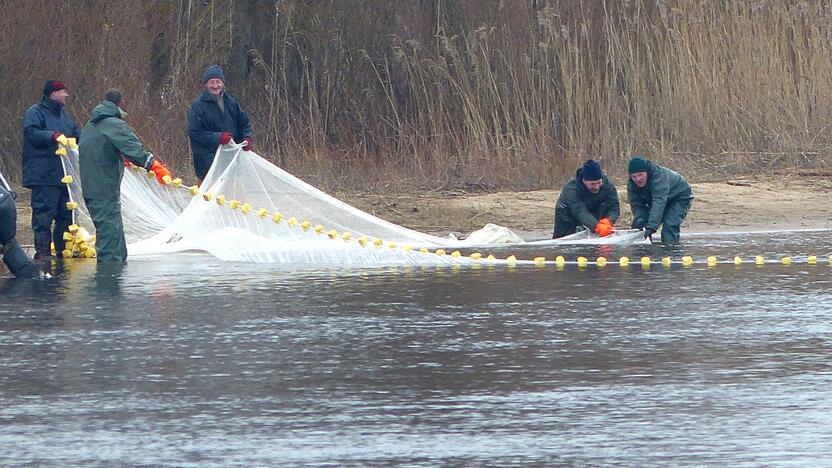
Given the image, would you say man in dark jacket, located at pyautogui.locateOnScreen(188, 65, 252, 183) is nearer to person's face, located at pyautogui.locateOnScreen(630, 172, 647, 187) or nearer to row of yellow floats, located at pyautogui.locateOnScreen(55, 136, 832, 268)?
row of yellow floats, located at pyautogui.locateOnScreen(55, 136, 832, 268)

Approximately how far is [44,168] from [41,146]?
0.21m

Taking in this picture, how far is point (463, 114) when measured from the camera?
21.2m

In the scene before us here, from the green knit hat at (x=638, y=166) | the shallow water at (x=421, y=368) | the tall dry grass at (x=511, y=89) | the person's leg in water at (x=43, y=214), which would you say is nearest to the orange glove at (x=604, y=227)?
the green knit hat at (x=638, y=166)

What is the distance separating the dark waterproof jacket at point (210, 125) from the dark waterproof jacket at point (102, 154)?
49.5 inches

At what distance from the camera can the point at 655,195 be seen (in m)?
14.7

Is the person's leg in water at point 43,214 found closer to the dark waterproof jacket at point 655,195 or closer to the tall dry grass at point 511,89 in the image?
the dark waterproof jacket at point 655,195

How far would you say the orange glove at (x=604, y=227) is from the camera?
48.6ft

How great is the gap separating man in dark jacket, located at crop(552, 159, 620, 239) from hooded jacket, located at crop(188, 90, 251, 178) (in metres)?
3.16

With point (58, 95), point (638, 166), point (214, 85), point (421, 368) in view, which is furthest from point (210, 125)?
point (421, 368)

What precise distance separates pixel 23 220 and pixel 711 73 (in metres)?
9.11

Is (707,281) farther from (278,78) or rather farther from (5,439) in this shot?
(278,78)

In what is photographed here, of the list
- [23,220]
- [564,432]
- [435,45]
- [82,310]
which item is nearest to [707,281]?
[82,310]

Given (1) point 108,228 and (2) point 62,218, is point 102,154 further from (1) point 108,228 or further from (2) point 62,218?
(2) point 62,218

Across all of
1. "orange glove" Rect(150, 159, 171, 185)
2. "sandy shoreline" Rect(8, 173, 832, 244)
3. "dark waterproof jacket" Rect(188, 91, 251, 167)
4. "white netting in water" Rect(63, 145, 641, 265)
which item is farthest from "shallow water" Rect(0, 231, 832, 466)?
"sandy shoreline" Rect(8, 173, 832, 244)
